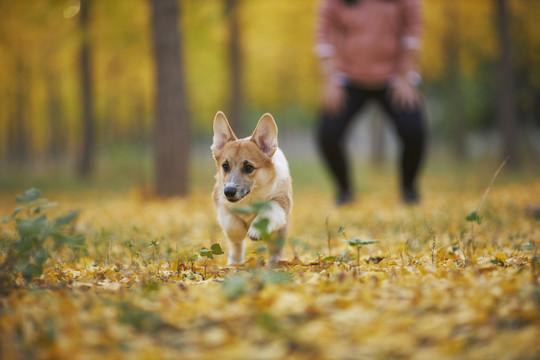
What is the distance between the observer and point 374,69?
20.5 feet

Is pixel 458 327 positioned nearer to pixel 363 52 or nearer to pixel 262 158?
pixel 262 158

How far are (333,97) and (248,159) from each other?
331 centimetres

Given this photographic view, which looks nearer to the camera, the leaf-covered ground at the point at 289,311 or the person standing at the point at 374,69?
the leaf-covered ground at the point at 289,311

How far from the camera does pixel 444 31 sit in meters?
16.7

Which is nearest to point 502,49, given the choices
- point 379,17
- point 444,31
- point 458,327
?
point 444,31

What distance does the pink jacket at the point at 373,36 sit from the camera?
20.5 feet

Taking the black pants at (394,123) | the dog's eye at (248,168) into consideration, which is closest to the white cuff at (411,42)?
the black pants at (394,123)

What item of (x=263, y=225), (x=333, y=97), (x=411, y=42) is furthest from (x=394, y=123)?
(x=263, y=225)

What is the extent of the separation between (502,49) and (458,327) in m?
12.2

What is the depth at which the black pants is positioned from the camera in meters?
6.17

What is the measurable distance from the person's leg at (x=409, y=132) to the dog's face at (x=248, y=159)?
3.31 metres

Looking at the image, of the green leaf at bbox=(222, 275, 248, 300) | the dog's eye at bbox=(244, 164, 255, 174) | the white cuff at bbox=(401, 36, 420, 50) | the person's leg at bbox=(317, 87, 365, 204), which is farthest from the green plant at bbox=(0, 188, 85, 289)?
the white cuff at bbox=(401, 36, 420, 50)

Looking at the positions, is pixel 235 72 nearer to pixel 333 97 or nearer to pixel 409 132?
pixel 333 97

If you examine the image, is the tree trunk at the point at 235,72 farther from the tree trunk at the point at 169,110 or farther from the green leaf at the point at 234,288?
the green leaf at the point at 234,288
